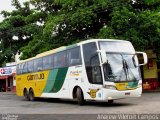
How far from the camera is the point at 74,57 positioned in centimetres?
2011

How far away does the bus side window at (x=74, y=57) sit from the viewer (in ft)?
64.4

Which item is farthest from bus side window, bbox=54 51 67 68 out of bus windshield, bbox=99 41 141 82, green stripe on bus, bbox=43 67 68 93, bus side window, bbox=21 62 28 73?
bus side window, bbox=21 62 28 73

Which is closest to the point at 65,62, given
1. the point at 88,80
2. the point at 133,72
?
the point at 88,80

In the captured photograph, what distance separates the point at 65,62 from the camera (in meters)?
21.0

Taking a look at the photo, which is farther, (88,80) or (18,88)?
(18,88)

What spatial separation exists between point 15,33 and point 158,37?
902 inches

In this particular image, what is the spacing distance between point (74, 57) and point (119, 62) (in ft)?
10.1

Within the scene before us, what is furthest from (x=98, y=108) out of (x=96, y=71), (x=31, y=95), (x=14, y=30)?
(x=14, y=30)

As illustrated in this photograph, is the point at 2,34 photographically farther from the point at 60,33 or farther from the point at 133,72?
the point at 133,72

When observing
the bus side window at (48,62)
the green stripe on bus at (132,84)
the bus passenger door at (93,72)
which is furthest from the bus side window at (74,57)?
the green stripe on bus at (132,84)

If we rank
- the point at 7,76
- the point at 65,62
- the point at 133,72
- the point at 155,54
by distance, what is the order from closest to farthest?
the point at 133,72
the point at 65,62
the point at 155,54
the point at 7,76

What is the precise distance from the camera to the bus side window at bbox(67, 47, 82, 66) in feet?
64.4

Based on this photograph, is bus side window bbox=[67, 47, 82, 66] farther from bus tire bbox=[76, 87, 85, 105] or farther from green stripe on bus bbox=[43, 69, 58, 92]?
green stripe on bus bbox=[43, 69, 58, 92]

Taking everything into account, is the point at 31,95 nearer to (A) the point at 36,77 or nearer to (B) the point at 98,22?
(A) the point at 36,77
